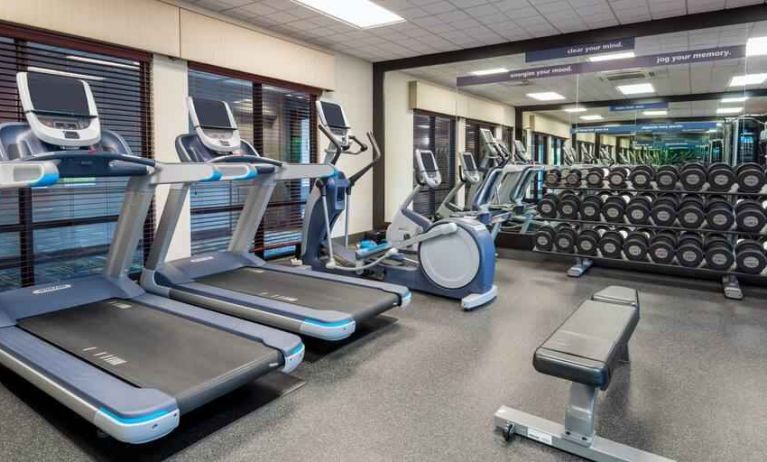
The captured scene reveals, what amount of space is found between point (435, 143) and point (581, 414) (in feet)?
23.5

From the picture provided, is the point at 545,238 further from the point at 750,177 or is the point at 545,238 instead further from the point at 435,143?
the point at 435,143

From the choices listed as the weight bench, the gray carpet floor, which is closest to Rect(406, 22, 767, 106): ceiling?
the gray carpet floor

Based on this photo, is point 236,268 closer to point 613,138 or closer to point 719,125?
point 613,138

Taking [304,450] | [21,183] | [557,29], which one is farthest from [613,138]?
[21,183]

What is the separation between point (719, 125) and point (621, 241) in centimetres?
192

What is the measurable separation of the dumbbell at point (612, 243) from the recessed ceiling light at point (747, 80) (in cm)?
219

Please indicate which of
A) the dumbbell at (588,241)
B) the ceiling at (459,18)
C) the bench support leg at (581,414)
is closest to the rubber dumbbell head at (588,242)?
the dumbbell at (588,241)

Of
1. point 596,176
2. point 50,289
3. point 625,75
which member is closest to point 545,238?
point 596,176

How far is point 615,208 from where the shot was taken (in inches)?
220

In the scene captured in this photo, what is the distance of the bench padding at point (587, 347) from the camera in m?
1.95

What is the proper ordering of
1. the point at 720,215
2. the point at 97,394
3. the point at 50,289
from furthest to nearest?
the point at 720,215
the point at 50,289
the point at 97,394

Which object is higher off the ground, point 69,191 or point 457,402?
point 69,191

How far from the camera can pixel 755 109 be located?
559 cm

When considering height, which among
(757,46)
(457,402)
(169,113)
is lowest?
(457,402)
